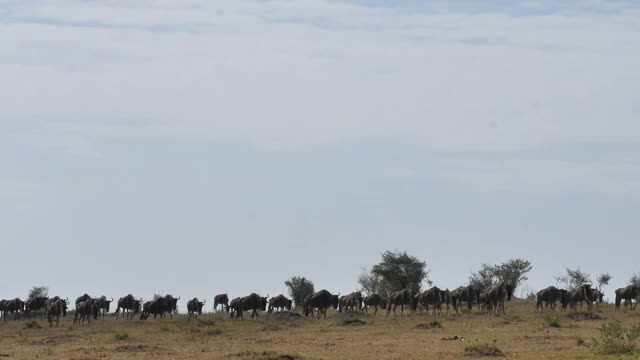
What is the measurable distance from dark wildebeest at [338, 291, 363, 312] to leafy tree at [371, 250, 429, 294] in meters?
14.9

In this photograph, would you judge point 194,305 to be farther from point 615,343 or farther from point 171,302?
point 615,343

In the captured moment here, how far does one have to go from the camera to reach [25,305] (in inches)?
2928

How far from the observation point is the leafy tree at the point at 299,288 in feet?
305

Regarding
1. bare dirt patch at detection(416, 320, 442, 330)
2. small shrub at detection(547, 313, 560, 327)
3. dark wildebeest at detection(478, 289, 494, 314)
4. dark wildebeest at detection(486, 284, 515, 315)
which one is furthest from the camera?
dark wildebeest at detection(478, 289, 494, 314)

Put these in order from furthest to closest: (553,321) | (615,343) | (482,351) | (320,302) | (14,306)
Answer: (14,306)
(320,302)
(553,321)
(482,351)
(615,343)

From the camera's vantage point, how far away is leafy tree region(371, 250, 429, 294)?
8525 centimetres

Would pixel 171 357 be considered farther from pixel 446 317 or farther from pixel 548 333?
pixel 446 317

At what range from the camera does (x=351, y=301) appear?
69.2 meters

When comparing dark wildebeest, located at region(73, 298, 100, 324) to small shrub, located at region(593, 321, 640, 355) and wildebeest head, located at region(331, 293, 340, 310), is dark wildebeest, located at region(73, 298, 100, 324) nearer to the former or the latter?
wildebeest head, located at region(331, 293, 340, 310)

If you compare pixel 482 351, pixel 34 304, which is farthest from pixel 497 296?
pixel 34 304

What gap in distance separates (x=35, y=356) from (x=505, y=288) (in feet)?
95.7

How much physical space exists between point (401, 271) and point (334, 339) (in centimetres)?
4333

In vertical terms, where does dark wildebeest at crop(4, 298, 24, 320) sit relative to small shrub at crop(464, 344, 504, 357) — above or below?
above

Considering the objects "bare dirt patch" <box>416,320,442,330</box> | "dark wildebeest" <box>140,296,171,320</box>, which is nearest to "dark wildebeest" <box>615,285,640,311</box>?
"bare dirt patch" <box>416,320,442,330</box>
